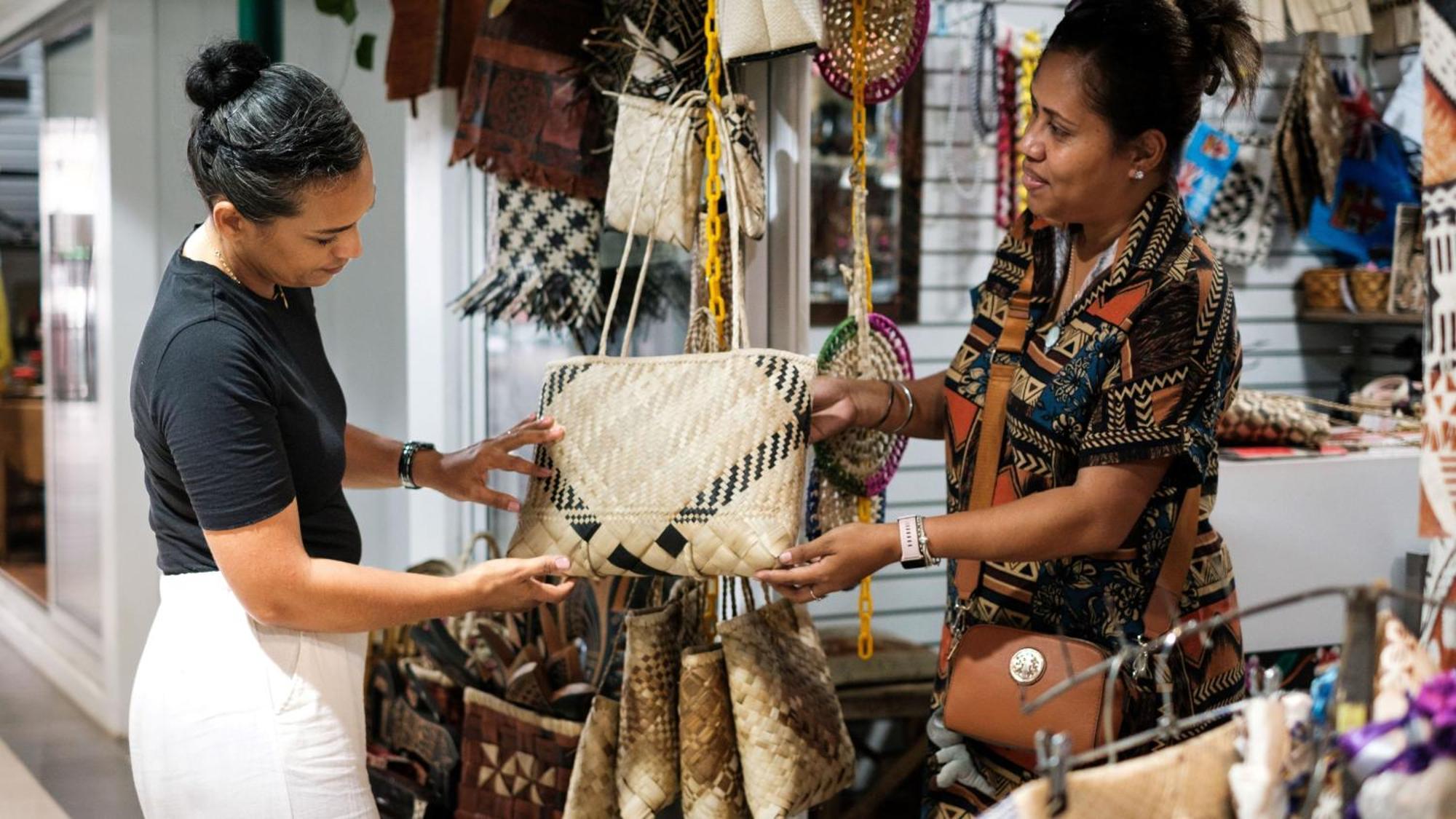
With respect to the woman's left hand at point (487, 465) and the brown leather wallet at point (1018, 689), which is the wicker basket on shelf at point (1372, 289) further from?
the woman's left hand at point (487, 465)

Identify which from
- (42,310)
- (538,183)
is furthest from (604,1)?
(42,310)

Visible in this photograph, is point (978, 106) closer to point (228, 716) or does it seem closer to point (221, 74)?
point (221, 74)

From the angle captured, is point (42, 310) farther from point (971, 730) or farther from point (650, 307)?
point (971, 730)

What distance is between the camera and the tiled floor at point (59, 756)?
4.32 meters

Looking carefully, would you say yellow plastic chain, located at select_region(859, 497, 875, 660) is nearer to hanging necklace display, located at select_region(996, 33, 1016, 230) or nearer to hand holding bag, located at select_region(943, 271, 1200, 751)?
hand holding bag, located at select_region(943, 271, 1200, 751)

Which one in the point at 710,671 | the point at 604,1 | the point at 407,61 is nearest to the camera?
the point at 710,671

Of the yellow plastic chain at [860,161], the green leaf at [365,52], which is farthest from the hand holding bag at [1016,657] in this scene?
the green leaf at [365,52]

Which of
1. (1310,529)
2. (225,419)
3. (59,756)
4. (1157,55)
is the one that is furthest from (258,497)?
(59,756)

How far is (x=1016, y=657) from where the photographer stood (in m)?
1.96

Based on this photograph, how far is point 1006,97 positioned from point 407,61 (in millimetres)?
2342

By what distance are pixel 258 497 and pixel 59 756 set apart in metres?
3.69

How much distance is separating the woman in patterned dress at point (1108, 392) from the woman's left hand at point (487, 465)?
18.8 inches

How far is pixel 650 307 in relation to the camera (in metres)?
3.08

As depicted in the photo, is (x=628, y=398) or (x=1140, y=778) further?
(x=628, y=398)
